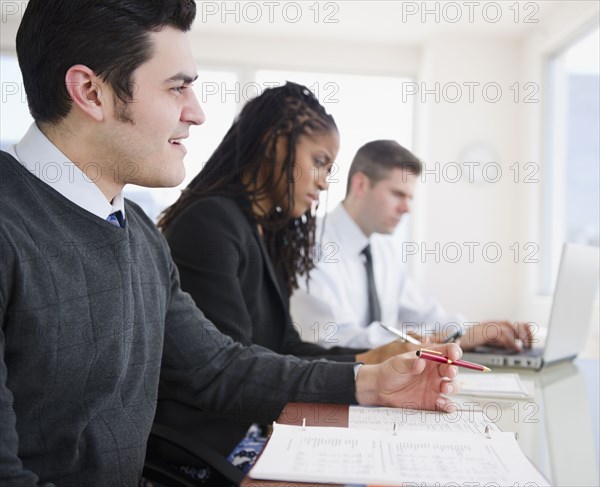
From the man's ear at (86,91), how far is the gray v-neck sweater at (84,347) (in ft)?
0.47

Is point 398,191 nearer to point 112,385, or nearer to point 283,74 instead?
point 112,385

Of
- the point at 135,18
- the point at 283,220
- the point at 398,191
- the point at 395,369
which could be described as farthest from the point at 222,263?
the point at 398,191

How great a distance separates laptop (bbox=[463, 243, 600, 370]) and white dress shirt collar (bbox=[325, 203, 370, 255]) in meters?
0.95

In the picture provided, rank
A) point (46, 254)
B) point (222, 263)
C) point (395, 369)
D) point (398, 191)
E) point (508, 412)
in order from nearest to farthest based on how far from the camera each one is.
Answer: point (46, 254) → point (395, 369) → point (508, 412) → point (222, 263) → point (398, 191)

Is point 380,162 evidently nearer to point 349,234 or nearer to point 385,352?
point 349,234

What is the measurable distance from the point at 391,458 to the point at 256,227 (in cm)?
100

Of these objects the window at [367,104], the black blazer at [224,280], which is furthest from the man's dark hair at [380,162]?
the window at [367,104]

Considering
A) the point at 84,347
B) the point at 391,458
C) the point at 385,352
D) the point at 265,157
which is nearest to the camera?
the point at 391,458

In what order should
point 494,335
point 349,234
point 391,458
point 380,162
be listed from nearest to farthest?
point 391,458
point 494,335
point 349,234
point 380,162

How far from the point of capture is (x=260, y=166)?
1844 mm

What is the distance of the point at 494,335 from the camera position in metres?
2.04

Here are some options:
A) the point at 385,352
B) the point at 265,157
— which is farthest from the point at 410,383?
the point at 265,157

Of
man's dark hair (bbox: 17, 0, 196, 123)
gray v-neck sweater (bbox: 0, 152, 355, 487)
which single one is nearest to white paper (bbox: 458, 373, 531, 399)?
gray v-neck sweater (bbox: 0, 152, 355, 487)

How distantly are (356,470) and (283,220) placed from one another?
1186 mm
